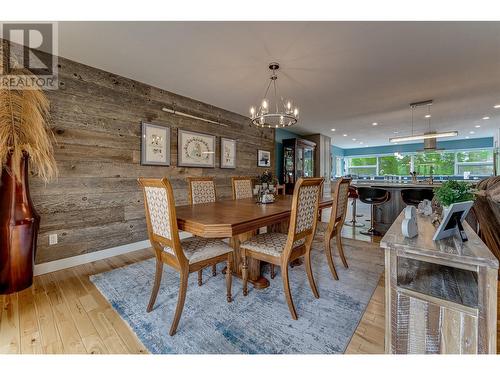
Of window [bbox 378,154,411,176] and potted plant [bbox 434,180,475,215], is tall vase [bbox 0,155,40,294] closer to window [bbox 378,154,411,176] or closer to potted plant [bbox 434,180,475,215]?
potted plant [bbox 434,180,475,215]

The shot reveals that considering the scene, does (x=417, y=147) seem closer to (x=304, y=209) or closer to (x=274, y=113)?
(x=274, y=113)

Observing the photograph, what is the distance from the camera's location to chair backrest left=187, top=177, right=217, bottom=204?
266cm

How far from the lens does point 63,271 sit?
2.49 metres

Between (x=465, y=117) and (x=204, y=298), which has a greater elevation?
(x=465, y=117)

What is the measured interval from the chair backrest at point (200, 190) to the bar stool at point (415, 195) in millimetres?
3030

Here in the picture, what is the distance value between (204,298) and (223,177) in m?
2.85

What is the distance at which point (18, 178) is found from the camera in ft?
6.55

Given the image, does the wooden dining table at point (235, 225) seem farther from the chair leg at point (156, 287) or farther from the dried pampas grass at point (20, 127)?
the dried pampas grass at point (20, 127)

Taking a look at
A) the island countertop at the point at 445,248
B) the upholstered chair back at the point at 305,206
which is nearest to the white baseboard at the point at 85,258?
the upholstered chair back at the point at 305,206

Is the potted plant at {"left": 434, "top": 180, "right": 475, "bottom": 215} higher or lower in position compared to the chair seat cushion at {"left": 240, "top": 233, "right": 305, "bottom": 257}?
higher

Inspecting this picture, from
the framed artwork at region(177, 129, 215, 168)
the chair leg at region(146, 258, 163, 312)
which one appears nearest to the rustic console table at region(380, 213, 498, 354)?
the chair leg at region(146, 258, 163, 312)

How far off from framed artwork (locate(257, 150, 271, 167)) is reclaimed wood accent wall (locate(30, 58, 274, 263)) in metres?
2.17
